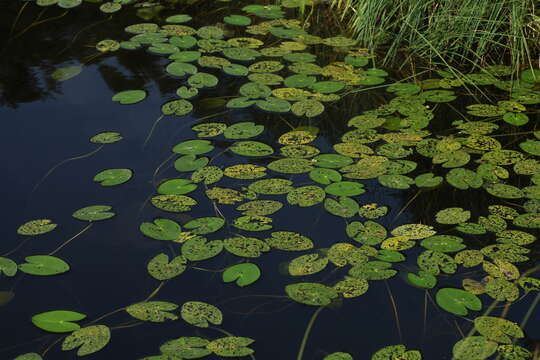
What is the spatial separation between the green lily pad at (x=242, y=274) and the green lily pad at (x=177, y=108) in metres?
1.01

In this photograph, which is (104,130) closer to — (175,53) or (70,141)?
(70,141)

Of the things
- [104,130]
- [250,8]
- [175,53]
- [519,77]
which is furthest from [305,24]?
[104,130]

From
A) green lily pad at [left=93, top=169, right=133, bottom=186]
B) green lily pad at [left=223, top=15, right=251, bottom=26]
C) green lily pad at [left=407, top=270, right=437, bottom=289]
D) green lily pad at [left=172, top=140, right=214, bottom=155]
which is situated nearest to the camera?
green lily pad at [left=407, top=270, right=437, bottom=289]

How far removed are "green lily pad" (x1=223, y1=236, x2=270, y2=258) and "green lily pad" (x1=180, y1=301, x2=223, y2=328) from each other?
0.24 metres

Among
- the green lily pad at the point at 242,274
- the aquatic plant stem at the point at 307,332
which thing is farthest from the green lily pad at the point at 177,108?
the aquatic plant stem at the point at 307,332

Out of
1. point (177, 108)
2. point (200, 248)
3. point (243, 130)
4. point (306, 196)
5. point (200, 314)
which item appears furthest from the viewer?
point (177, 108)

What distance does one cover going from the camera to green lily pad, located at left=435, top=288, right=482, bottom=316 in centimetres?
200

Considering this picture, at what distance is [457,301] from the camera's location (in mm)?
2027

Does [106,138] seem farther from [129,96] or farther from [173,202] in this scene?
[173,202]

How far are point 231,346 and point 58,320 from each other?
0.50 meters

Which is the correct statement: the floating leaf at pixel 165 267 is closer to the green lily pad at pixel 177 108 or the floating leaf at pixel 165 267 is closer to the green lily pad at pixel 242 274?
the green lily pad at pixel 242 274

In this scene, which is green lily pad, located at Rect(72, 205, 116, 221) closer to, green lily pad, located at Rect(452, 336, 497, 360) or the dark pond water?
the dark pond water

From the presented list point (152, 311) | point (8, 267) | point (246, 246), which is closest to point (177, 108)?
point (246, 246)

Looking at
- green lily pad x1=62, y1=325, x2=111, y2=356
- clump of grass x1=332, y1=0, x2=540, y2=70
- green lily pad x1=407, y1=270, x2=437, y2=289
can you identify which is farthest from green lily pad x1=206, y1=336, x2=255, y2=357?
clump of grass x1=332, y1=0, x2=540, y2=70
